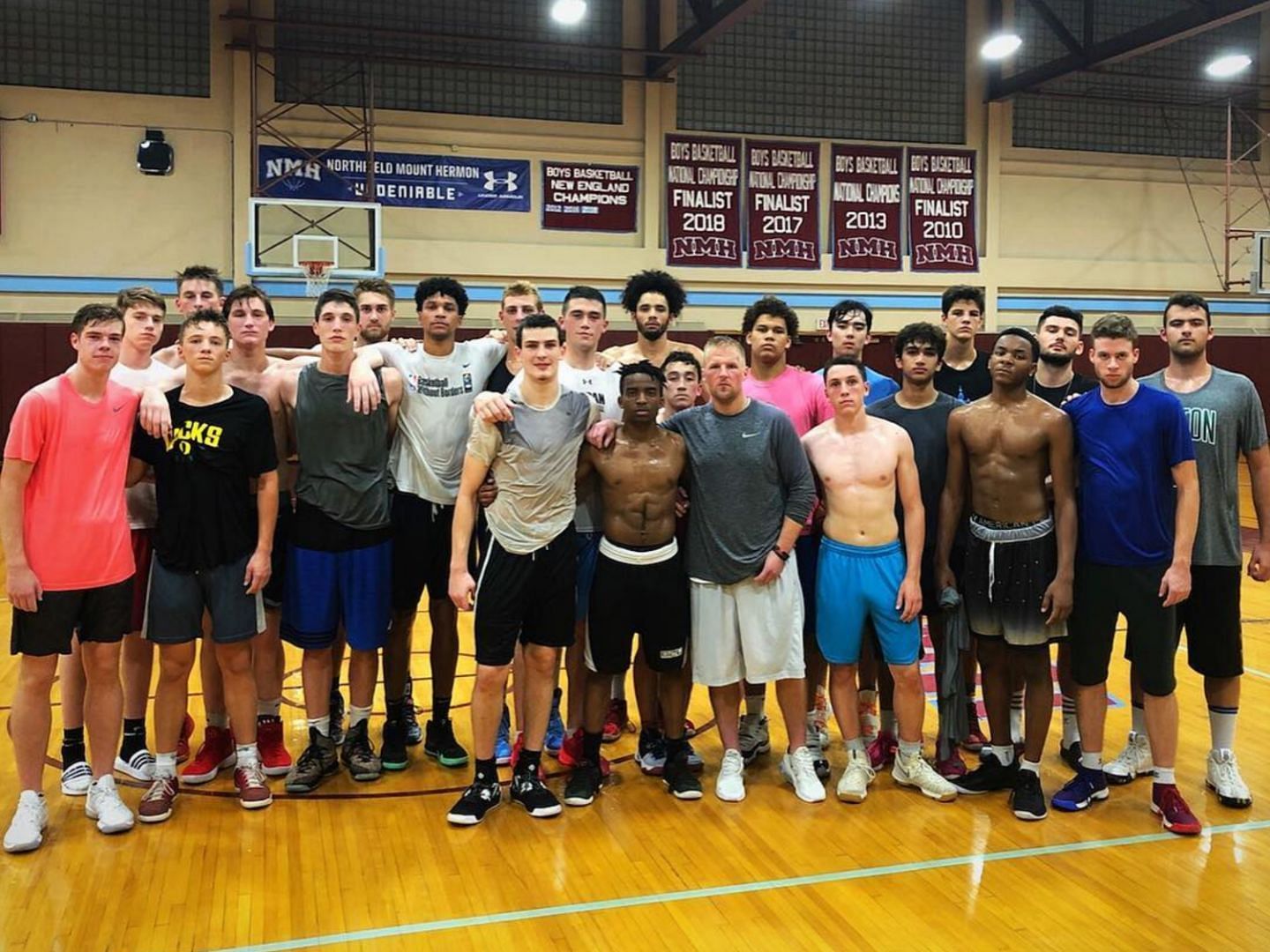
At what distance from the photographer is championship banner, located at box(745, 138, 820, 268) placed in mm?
16219

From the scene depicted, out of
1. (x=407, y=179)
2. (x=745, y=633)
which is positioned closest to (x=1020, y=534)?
(x=745, y=633)

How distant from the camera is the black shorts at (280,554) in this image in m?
4.79

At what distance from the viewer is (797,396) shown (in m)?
5.00

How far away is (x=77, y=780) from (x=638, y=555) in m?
2.70

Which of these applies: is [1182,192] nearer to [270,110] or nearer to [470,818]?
[270,110]

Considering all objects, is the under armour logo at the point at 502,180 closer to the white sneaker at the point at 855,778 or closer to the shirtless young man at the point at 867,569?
the shirtless young man at the point at 867,569

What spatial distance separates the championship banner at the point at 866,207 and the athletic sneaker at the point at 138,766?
13987mm

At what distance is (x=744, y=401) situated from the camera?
4.66 meters

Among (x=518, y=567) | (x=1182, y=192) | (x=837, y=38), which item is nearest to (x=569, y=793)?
(x=518, y=567)

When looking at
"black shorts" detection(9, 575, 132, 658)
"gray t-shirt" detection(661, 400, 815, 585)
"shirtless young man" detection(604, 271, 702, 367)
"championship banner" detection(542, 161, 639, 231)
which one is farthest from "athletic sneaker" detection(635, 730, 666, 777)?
"championship banner" detection(542, 161, 639, 231)

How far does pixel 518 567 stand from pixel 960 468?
6.72 ft

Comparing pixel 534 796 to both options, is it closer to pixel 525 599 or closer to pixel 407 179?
pixel 525 599

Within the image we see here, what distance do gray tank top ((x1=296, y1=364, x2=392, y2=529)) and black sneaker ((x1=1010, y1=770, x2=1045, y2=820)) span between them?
3.09 metres

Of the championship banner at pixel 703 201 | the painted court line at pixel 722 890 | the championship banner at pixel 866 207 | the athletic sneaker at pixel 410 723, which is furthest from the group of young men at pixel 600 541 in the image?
the championship banner at pixel 866 207
